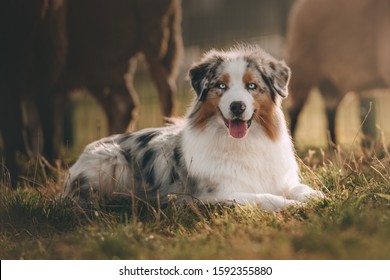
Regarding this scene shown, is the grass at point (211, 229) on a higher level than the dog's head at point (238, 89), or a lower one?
lower

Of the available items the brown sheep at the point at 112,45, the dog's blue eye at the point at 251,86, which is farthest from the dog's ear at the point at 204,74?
the brown sheep at the point at 112,45

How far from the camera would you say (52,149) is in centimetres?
689

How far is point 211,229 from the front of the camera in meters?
4.16

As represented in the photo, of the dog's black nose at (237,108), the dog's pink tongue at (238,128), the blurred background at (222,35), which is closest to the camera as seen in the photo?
the dog's black nose at (237,108)

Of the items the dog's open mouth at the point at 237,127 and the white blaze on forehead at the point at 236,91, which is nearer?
the white blaze on forehead at the point at 236,91

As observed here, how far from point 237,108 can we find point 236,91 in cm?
14

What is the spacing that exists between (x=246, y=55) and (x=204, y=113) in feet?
1.58

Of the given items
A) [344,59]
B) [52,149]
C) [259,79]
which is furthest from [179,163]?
[344,59]

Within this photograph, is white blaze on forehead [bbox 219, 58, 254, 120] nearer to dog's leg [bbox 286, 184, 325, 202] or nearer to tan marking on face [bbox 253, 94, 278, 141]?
tan marking on face [bbox 253, 94, 278, 141]

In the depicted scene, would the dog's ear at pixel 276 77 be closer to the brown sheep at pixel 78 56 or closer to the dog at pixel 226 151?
the dog at pixel 226 151

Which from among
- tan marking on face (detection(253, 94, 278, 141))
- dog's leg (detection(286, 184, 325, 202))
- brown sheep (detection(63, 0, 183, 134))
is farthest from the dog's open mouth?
brown sheep (detection(63, 0, 183, 134))

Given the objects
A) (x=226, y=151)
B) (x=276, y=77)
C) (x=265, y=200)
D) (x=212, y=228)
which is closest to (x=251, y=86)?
(x=276, y=77)

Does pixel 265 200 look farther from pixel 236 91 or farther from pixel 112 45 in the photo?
pixel 112 45

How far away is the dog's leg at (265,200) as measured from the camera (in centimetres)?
452
